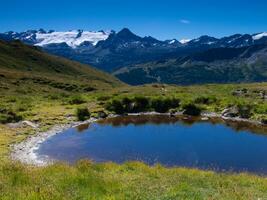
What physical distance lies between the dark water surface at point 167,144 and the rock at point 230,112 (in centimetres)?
910

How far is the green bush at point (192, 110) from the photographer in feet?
342

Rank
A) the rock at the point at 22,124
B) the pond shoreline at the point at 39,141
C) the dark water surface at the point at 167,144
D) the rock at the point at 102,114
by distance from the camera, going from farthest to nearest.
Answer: the rock at the point at 102,114
the rock at the point at 22,124
the dark water surface at the point at 167,144
the pond shoreline at the point at 39,141

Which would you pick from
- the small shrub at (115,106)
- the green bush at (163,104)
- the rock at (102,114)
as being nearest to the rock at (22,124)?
the rock at (102,114)

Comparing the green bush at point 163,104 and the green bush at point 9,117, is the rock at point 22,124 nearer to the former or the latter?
the green bush at point 9,117

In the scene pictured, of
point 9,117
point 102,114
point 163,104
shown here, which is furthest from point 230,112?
point 9,117

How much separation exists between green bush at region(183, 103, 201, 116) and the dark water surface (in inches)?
403

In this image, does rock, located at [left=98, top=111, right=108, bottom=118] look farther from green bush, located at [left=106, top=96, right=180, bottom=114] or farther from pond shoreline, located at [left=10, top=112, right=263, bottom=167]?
green bush, located at [left=106, top=96, right=180, bottom=114]

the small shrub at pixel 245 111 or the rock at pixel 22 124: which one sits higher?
the rock at pixel 22 124

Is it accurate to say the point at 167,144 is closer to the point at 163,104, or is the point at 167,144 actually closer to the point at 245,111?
the point at 245,111

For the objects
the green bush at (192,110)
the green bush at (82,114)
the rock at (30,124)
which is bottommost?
the green bush at (192,110)

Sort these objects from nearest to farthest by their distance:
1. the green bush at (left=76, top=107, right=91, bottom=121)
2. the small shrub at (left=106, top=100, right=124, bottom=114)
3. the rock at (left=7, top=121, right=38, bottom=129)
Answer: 1. the rock at (left=7, top=121, right=38, bottom=129)
2. the green bush at (left=76, top=107, right=91, bottom=121)
3. the small shrub at (left=106, top=100, right=124, bottom=114)

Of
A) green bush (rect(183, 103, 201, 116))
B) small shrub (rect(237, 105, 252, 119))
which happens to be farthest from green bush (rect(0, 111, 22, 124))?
→ small shrub (rect(237, 105, 252, 119))

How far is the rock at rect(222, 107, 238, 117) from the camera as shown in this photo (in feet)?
324

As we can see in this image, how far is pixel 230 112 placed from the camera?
100000mm
